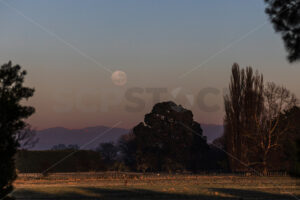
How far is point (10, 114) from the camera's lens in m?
12.7

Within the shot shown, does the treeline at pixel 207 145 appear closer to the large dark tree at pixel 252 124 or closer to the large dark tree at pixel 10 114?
the large dark tree at pixel 252 124

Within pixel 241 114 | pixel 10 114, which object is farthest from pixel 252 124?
pixel 10 114

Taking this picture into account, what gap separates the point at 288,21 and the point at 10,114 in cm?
791

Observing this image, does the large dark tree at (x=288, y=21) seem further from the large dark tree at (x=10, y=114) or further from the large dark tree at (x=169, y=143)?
the large dark tree at (x=169, y=143)

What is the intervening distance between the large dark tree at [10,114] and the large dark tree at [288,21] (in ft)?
23.7

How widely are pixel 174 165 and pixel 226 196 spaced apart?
1023 inches

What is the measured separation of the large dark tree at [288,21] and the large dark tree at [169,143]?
119 feet

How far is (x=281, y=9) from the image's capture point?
10.3m

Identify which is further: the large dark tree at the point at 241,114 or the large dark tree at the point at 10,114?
the large dark tree at the point at 241,114

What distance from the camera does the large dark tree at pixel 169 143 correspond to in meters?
46.5

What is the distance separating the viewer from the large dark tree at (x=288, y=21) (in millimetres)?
9977

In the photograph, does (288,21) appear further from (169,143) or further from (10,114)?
(169,143)

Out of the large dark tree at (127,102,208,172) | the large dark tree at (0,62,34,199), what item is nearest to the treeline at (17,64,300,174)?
the large dark tree at (127,102,208,172)

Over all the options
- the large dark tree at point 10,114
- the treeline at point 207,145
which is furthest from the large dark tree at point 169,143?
the large dark tree at point 10,114
